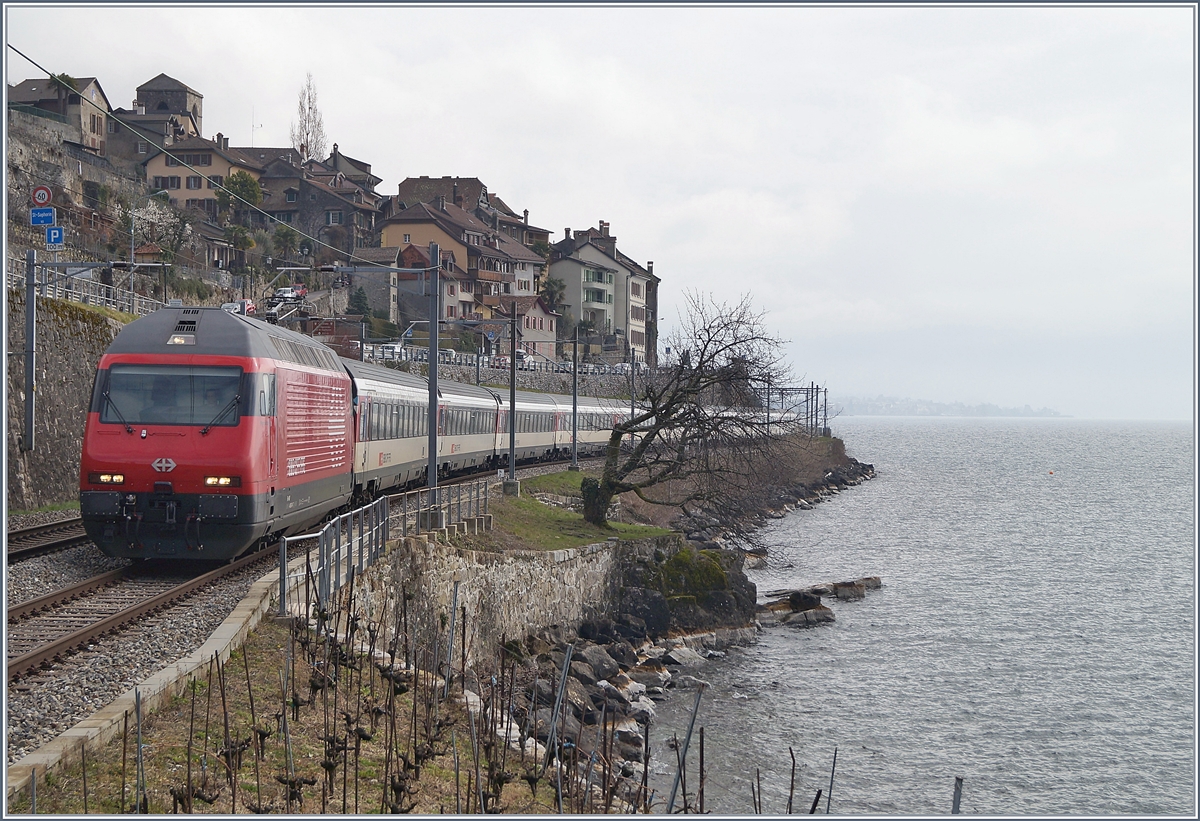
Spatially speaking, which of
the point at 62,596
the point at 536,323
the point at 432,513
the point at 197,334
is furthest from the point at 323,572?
the point at 536,323

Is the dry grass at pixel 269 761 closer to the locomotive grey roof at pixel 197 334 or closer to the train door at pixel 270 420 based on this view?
the train door at pixel 270 420

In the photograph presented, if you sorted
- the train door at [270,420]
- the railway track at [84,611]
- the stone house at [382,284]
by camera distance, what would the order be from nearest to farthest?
the railway track at [84,611] < the train door at [270,420] < the stone house at [382,284]

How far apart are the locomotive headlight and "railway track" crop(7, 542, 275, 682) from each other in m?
1.32

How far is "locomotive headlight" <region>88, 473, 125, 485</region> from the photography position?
1457 cm

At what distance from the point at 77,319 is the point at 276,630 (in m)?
19.8

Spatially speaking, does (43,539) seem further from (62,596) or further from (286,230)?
(286,230)

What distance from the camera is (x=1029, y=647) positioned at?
1252 inches

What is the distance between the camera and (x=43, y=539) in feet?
60.8

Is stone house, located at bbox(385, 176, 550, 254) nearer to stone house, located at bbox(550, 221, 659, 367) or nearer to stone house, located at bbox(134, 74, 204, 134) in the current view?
stone house, located at bbox(550, 221, 659, 367)

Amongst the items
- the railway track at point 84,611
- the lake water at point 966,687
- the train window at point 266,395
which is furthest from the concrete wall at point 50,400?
the lake water at point 966,687

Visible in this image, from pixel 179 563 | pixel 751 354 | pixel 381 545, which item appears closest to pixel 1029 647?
pixel 751 354

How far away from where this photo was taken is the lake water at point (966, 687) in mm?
20422

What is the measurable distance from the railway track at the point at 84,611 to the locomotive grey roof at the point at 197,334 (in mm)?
3289

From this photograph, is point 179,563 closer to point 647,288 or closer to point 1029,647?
point 1029,647
